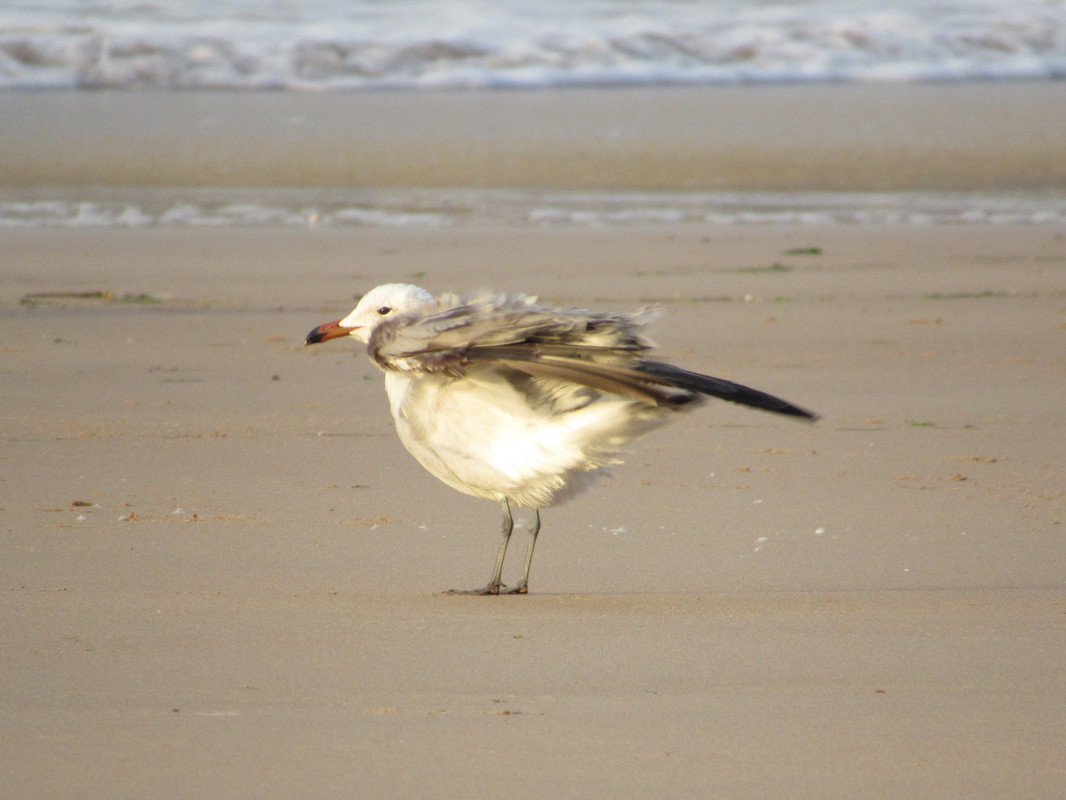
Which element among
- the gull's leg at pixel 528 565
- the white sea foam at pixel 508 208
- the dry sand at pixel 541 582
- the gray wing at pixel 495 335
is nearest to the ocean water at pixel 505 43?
the white sea foam at pixel 508 208

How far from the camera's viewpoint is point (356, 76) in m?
31.8

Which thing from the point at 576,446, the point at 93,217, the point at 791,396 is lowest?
the point at 93,217

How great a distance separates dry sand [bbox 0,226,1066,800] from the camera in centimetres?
330

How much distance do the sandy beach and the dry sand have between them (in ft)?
0.05

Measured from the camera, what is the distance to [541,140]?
71.3 feet

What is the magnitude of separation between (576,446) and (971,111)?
23.1 meters

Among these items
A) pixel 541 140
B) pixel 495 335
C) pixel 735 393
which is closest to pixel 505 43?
pixel 541 140

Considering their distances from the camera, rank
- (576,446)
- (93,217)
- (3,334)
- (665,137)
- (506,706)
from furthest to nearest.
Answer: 1. (665,137)
2. (93,217)
3. (3,334)
4. (576,446)
5. (506,706)

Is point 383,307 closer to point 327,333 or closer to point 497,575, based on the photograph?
point 327,333

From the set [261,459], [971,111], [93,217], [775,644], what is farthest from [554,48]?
[775,644]

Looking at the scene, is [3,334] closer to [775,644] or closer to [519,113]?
[775,644]

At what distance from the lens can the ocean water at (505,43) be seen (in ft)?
102

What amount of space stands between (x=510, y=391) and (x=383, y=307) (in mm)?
564

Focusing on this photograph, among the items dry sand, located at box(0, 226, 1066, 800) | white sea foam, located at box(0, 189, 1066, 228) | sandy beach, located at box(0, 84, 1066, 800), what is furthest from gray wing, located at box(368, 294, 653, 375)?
white sea foam, located at box(0, 189, 1066, 228)
